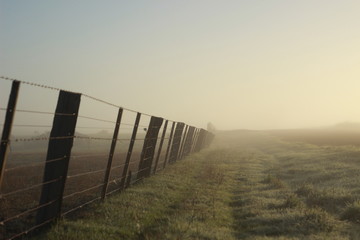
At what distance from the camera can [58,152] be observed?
8.23m

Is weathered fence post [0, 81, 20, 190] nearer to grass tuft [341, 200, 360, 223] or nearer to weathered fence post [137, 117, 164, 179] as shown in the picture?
grass tuft [341, 200, 360, 223]

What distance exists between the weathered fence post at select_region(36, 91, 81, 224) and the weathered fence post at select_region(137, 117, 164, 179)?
25.1 feet

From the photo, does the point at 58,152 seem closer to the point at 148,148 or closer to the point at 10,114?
the point at 10,114

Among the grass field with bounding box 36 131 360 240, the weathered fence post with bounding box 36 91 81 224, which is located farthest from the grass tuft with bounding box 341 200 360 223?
the weathered fence post with bounding box 36 91 81 224

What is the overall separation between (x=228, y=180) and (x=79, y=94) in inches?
437

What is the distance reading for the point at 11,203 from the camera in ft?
34.4

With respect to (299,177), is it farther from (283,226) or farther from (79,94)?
(79,94)

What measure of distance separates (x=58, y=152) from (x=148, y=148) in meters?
8.80

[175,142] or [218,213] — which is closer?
[218,213]

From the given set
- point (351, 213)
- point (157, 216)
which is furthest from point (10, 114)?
point (351, 213)

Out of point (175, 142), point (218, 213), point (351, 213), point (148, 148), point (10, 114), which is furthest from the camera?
point (175, 142)

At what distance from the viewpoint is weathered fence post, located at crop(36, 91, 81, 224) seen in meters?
8.12

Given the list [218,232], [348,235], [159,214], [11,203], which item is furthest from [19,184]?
[348,235]

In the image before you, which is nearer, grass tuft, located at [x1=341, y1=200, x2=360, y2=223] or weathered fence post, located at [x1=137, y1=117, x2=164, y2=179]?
grass tuft, located at [x1=341, y1=200, x2=360, y2=223]
